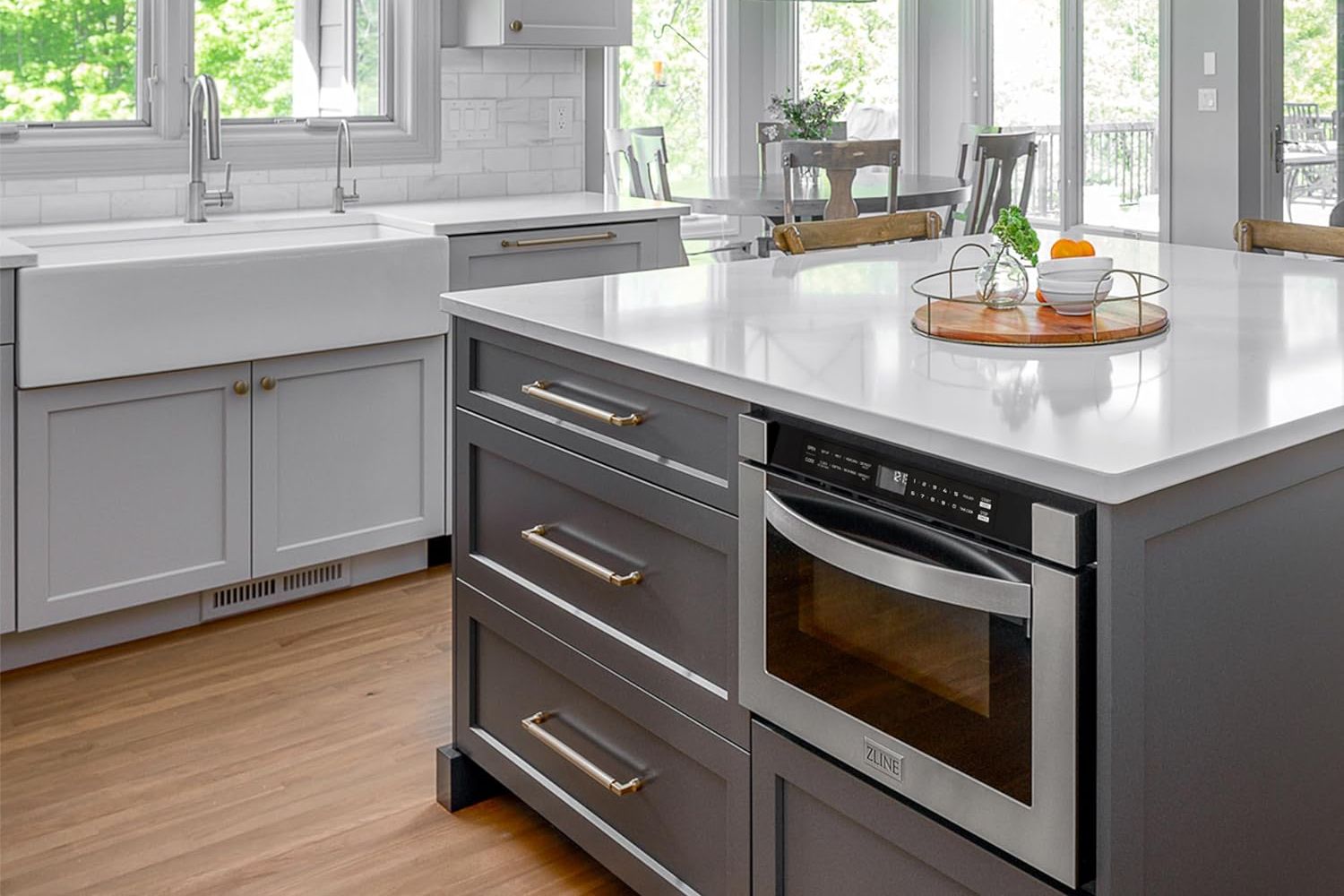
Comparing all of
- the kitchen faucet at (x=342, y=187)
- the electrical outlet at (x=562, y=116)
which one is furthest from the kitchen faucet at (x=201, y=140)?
the electrical outlet at (x=562, y=116)

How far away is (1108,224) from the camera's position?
710 centimetres

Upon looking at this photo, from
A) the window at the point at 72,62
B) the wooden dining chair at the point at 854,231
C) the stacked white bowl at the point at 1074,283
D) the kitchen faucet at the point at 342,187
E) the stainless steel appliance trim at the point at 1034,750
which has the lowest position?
the stainless steel appliance trim at the point at 1034,750

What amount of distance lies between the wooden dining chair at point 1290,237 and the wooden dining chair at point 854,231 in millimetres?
669

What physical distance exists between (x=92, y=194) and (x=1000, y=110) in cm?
524

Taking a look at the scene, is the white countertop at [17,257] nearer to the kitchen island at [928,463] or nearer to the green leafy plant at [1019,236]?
the kitchen island at [928,463]

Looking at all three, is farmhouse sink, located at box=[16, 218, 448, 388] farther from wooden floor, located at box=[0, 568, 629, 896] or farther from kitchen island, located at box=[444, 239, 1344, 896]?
kitchen island, located at box=[444, 239, 1344, 896]

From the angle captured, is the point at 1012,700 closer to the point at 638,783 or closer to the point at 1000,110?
the point at 638,783

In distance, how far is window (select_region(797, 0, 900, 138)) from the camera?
296 inches

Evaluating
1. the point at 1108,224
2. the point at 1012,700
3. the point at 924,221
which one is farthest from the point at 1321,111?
the point at 1012,700

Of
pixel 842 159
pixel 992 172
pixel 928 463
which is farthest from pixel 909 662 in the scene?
pixel 992 172

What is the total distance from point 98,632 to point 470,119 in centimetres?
204

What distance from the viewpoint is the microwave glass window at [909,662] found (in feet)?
4.48

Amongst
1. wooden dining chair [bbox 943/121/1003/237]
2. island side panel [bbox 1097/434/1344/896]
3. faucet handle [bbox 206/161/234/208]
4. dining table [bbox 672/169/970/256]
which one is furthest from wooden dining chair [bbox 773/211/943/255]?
wooden dining chair [bbox 943/121/1003/237]

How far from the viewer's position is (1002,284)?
2.01 meters
